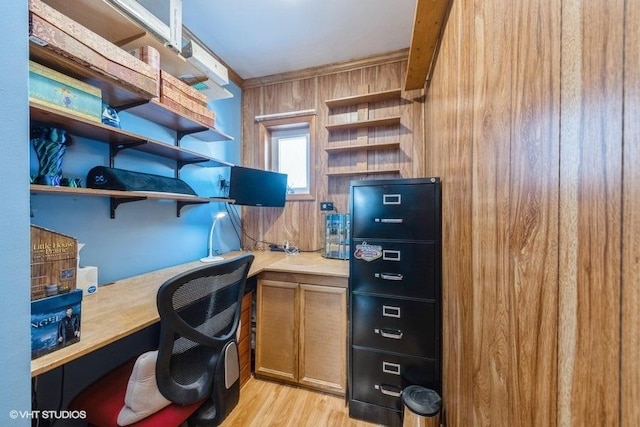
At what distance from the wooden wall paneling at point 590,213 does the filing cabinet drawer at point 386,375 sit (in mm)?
1201

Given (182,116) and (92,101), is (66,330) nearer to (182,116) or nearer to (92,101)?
(92,101)

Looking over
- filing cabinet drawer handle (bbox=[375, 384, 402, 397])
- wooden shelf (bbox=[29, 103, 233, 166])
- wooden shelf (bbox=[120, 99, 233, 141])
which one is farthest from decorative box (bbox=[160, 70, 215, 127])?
filing cabinet drawer handle (bbox=[375, 384, 402, 397])

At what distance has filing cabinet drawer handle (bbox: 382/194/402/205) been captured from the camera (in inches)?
61.5

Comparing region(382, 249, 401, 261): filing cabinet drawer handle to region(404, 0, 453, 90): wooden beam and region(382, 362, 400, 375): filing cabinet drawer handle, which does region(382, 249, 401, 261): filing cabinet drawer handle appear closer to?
region(382, 362, 400, 375): filing cabinet drawer handle

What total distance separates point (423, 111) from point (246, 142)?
6.21 ft

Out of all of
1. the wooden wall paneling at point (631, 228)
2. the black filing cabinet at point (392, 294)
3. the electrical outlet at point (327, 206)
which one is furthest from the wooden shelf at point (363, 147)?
the wooden wall paneling at point (631, 228)

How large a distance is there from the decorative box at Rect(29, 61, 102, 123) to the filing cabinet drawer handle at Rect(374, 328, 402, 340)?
6.26 feet

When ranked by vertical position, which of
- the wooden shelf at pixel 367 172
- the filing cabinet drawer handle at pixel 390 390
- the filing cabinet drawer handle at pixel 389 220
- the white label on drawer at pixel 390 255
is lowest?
the filing cabinet drawer handle at pixel 390 390

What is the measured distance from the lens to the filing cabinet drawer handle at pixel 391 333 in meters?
1.53

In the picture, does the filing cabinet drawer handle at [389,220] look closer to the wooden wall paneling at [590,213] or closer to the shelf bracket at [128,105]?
the wooden wall paneling at [590,213]

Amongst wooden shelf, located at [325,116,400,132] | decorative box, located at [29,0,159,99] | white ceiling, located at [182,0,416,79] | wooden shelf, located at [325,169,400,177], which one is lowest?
wooden shelf, located at [325,169,400,177]

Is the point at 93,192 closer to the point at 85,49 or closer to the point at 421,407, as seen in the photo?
the point at 85,49

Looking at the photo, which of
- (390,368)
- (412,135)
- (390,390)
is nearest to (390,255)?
(390,368)

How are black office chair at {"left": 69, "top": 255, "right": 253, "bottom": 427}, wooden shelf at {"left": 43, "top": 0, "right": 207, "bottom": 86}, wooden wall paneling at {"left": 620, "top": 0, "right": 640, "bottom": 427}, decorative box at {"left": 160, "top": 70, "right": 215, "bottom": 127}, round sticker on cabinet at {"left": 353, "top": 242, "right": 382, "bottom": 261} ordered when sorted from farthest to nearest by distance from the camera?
A: 1. round sticker on cabinet at {"left": 353, "top": 242, "right": 382, "bottom": 261}
2. decorative box at {"left": 160, "top": 70, "right": 215, "bottom": 127}
3. wooden shelf at {"left": 43, "top": 0, "right": 207, "bottom": 86}
4. black office chair at {"left": 69, "top": 255, "right": 253, "bottom": 427}
5. wooden wall paneling at {"left": 620, "top": 0, "right": 640, "bottom": 427}
